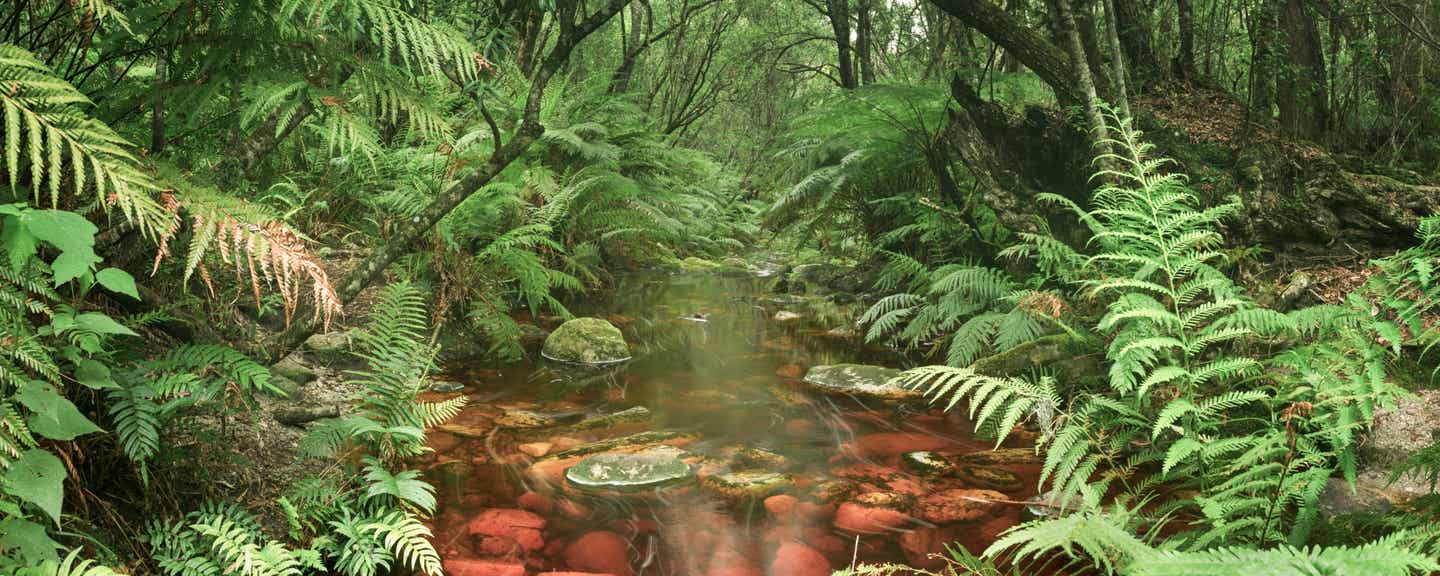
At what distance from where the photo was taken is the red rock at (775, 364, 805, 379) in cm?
522

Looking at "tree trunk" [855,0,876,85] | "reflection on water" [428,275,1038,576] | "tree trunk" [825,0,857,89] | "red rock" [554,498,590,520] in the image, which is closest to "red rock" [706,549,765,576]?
"reflection on water" [428,275,1038,576]

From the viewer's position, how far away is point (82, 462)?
186 centimetres

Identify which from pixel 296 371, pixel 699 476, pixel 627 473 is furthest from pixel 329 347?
pixel 699 476

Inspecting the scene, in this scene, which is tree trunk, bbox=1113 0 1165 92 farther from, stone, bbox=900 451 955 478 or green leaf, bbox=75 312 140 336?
green leaf, bbox=75 312 140 336

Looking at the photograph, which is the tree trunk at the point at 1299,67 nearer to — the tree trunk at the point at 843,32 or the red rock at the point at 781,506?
the red rock at the point at 781,506

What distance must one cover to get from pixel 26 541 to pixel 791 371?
4259mm

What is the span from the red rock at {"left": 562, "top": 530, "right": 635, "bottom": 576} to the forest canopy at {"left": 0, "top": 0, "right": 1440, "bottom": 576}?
25mm

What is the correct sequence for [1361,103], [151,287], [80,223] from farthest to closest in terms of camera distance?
[1361,103], [151,287], [80,223]

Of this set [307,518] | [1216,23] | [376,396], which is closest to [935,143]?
[1216,23]

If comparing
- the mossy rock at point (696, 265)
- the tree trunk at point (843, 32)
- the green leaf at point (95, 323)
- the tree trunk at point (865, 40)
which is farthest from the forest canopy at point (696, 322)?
the mossy rock at point (696, 265)

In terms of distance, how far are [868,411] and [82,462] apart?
3478 millimetres

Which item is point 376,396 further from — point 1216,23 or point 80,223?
point 1216,23

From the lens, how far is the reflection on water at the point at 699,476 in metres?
2.75

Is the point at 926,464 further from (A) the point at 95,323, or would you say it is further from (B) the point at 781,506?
(A) the point at 95,323
